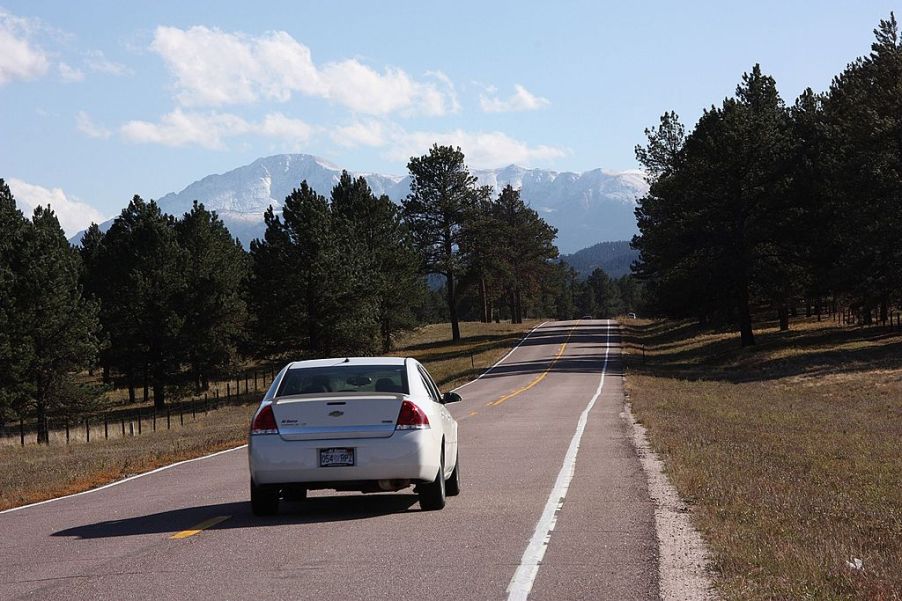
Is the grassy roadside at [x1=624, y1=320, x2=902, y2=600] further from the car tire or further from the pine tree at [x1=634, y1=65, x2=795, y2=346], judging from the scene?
the pine tree at [x1=634, y1=65, x2=795, y2=346]

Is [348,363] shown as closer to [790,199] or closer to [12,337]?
[12,337]

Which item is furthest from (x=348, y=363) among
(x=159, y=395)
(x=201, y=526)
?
(x=159, y=395)

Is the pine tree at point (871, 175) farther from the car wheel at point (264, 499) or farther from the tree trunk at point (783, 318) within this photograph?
→ the car wheel at point (264, 499)

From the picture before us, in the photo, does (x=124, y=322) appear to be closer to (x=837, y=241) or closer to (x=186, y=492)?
(x=837, y=241)

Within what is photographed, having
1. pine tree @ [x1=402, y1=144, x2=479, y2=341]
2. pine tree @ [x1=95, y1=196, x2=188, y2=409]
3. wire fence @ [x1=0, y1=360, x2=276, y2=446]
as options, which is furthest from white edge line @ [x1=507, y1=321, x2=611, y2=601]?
pine tree @ [x1=402, y1=144, x2=479, y2=341]

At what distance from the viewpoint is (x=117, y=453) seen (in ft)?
81.9

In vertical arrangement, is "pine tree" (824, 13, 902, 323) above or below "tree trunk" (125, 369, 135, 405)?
above

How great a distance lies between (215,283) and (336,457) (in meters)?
54.3

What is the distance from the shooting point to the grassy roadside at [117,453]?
16.7 metres

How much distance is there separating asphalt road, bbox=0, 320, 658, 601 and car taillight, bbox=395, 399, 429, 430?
2.96 feet

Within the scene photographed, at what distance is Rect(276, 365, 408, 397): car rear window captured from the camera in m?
11.1

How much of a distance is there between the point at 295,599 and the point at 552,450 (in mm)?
11494

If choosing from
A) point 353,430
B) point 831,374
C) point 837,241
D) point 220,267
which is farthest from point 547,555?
point 220,267

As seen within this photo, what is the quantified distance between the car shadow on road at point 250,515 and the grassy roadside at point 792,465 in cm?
338
